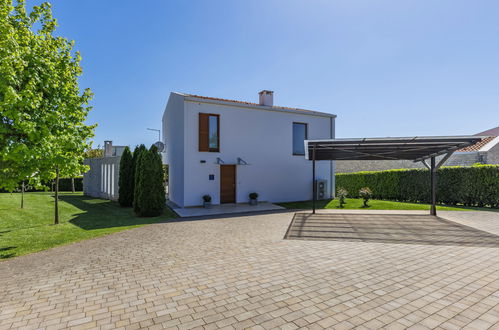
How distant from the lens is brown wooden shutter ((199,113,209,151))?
13.4 meters

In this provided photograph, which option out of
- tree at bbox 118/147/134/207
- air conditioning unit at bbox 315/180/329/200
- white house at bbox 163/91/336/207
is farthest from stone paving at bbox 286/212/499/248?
tree at bbox 118/147/134/207

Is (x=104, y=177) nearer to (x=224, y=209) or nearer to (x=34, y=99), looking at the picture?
(x=224, y=209)

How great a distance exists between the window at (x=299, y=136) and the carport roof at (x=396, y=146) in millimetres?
2474

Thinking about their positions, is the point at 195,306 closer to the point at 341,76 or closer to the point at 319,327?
the point at 319,327

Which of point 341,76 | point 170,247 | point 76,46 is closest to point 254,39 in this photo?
point 341,76

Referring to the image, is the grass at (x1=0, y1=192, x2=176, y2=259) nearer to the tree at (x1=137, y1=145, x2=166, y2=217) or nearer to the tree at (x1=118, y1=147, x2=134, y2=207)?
the tree at (x1=137, y1=145, x2=166, y2=217)

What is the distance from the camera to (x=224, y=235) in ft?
24.6

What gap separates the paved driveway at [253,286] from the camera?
10.2ft

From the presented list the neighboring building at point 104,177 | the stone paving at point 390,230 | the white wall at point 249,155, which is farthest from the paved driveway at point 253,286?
the neighboring building at point 104,177

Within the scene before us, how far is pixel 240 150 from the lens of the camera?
14328 millimetres

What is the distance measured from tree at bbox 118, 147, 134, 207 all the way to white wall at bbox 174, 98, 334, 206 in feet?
7.73

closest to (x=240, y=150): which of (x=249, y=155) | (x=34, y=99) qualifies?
(x=249, y=155)

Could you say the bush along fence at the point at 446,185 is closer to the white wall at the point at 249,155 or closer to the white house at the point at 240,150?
the white house at the point at 240,150

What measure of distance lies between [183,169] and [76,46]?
6.70 metres
